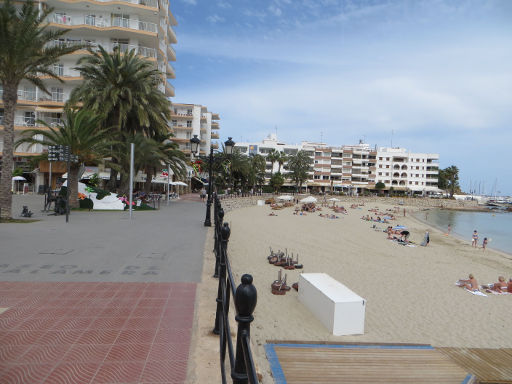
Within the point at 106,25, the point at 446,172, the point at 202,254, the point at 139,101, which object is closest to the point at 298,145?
the point at 446,172

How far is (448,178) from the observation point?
10231cm

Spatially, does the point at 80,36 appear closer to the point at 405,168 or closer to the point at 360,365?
the point at 360,365

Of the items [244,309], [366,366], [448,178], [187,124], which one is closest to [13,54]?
[244,309]

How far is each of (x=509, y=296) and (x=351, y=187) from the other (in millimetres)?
82555

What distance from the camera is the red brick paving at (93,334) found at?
3.06 meters

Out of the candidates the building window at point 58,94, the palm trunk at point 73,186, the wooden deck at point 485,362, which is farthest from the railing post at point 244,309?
the building window at point 58,94

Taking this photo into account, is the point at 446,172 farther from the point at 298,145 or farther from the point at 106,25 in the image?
the point at 106,25

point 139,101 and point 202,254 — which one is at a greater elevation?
point 139,101

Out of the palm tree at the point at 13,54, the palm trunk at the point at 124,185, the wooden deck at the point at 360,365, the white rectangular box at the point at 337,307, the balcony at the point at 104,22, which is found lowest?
the wooden deck at the point at 360,365

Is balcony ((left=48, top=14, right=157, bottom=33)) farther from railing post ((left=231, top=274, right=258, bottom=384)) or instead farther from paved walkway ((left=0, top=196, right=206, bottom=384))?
railing post ((left=231, top=274, right=258, bottom=384))

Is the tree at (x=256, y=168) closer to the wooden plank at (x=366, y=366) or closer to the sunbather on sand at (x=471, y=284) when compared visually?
the sunbather on sand at (x=471, y=284)

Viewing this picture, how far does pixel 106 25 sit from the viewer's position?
3619 centimetres

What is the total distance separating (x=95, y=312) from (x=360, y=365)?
4.24 metres

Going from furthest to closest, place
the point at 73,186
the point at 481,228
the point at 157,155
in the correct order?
the point at 481,228, the point at 157,155, the point at 73,186
